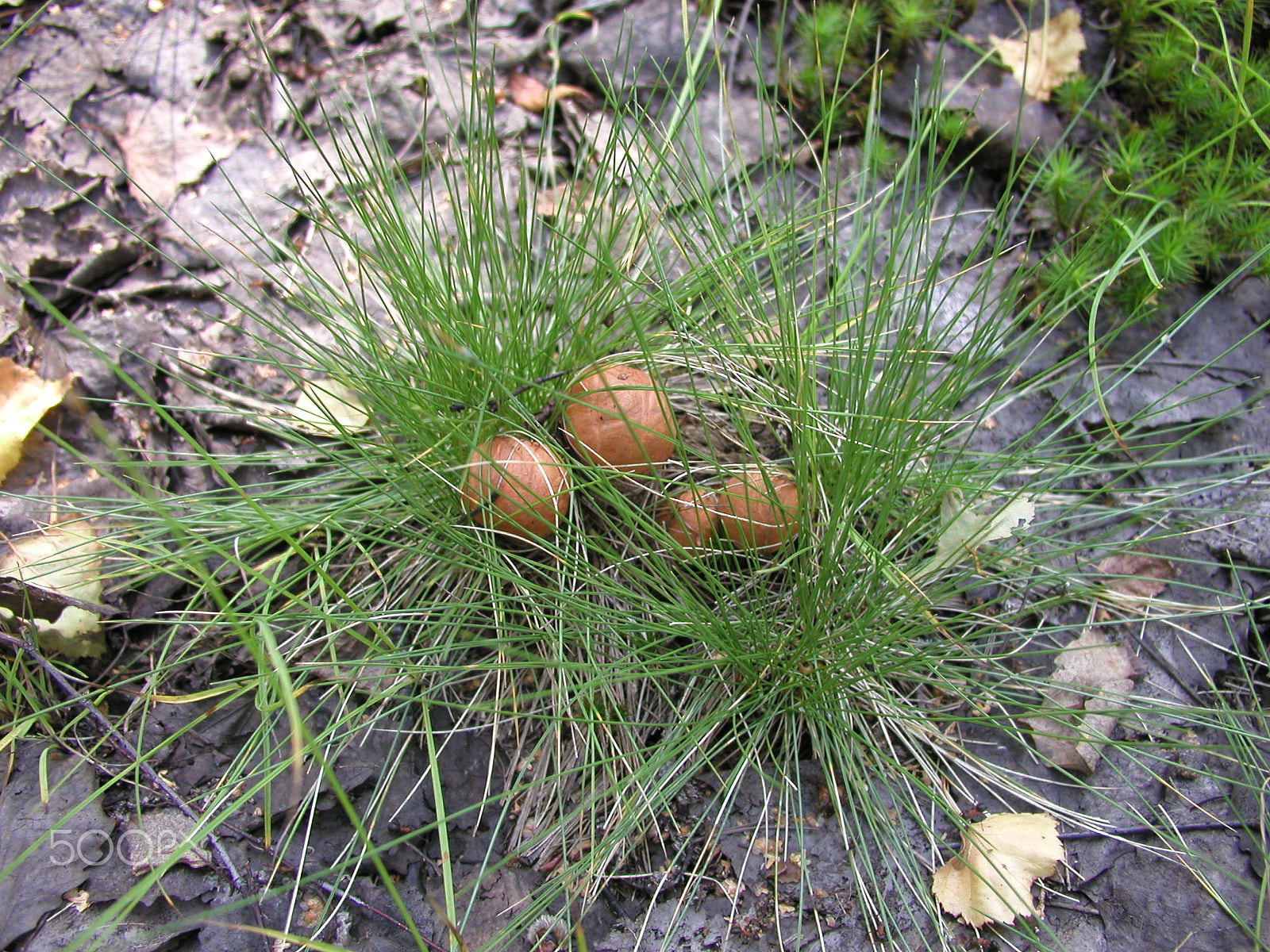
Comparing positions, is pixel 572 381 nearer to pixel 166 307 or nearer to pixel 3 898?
pixel 166 307

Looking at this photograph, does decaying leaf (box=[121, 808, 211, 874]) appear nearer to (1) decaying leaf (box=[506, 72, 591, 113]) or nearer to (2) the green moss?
(1) decaying leaf (box=[506, 72, 591, 113])

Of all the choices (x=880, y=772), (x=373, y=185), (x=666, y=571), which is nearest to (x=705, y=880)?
(x=880, y=772)

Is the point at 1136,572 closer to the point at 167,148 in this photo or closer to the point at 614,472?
the point at 614,472

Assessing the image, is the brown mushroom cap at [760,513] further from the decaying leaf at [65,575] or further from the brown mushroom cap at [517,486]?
the decaying leaf at [65,575]

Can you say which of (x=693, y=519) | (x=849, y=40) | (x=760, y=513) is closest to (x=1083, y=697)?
(x=760, y=513)

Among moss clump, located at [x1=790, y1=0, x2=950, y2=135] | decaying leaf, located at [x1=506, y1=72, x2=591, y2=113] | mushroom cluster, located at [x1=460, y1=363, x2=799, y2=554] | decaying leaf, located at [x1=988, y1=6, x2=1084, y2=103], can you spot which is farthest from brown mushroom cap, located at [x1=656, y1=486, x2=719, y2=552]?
decaying leaf, located at [x1=988, y1=6, x2=1084, y2=103]

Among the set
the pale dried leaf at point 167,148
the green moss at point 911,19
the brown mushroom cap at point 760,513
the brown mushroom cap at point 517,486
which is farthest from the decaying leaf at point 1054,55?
the pale dried leaf at point 167,148
